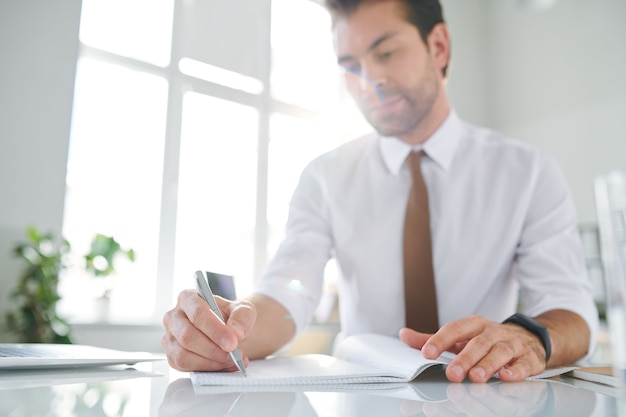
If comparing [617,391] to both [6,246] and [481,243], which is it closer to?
[481,243]

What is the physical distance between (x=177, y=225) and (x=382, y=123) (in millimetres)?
1949

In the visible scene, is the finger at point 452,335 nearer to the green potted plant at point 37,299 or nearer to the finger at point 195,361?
the finger at point 195,361

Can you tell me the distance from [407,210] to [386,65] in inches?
14.1

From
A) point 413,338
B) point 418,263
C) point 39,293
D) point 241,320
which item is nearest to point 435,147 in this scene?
point 418,263

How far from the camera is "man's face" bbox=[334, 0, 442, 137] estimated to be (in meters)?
1.21

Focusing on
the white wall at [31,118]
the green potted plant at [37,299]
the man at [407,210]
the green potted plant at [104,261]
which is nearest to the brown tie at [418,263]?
the man at [407,210]

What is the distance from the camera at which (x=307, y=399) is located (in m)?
0.43

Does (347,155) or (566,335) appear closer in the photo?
(566,335)

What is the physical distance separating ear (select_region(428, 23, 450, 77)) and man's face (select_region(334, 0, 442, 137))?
0.03 meters

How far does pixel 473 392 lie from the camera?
0.47 metres

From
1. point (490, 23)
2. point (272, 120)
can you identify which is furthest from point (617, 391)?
point (490, 23)

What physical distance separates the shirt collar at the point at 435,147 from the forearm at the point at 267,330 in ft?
1.52

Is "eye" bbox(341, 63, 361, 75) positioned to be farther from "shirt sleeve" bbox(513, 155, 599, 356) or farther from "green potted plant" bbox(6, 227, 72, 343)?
"green potted plant" bbox(6, 227, 72, 343)

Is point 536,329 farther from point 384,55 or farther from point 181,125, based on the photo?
point 181,125
